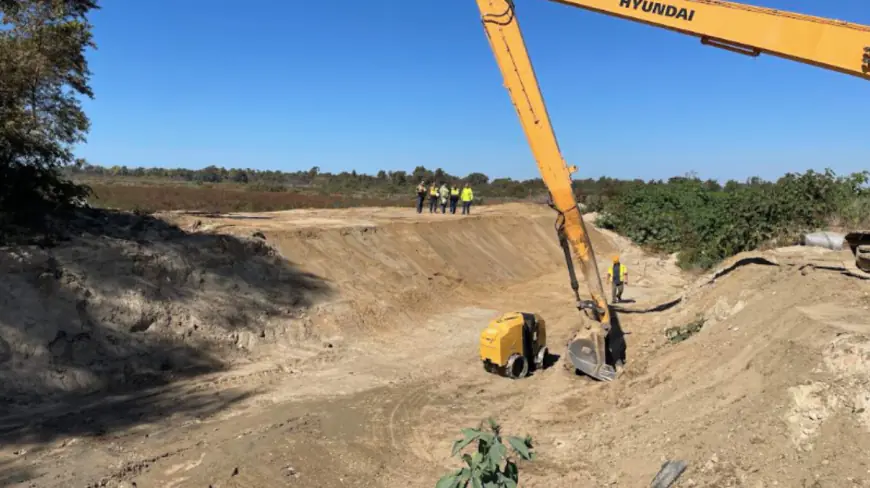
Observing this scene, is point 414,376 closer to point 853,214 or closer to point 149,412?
point 149,412

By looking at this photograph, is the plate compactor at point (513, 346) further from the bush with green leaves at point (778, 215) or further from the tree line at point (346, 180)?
the tree line at point (346, 180)

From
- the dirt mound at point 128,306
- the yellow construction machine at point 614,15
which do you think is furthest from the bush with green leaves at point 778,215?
the dirt mound at point 128,306

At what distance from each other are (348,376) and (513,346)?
10.3 ft

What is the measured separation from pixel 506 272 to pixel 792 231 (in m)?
9.78

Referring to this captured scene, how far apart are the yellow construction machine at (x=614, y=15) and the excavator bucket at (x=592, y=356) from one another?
16 mm

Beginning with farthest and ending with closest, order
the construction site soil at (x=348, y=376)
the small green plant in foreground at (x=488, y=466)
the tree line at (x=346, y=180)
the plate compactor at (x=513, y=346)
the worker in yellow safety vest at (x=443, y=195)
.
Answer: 1. the tree line at (x=346, y=180)
2. the worker in yellow safety vest at (x=443, y=195)
3. the plate compactor at (x=513, y=346)
4. the construction site soil at (x=348, y=376)
5. the small green plant in foreground at (x=488, y=466)

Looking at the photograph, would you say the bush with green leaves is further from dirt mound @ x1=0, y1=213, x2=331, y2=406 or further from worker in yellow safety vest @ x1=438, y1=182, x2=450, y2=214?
dirt mound @ x1=0, y1=213, x2=331, y2=406

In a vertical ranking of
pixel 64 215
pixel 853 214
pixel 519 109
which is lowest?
pixel 64 215

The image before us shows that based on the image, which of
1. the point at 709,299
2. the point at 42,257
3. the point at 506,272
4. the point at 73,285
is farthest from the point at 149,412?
the point at 506,272

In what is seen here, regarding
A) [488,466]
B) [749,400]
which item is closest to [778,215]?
[749,400]

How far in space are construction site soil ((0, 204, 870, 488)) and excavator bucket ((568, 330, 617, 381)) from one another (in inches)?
11.1

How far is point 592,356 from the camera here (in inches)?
393

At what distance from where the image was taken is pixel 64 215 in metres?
13.3

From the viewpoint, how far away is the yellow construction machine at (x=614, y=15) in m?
7.36
